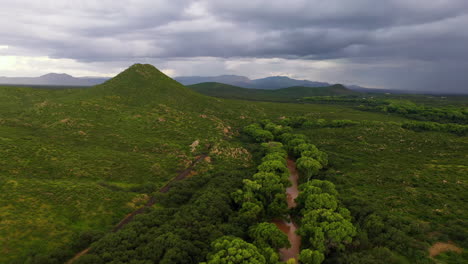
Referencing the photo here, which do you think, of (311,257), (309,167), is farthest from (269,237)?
(309,167)

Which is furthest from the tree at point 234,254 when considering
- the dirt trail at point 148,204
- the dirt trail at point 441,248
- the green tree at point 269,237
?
the dirt trail at point 441,248

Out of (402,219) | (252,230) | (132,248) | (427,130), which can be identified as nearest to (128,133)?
(132,248)

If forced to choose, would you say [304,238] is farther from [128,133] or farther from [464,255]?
[128,133]

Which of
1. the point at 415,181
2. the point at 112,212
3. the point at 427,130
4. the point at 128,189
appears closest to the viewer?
the point at 112,212

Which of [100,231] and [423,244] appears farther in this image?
[100,231]

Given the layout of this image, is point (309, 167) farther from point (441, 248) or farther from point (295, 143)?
point (441, 248)

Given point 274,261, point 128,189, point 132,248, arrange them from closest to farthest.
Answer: point 274,261, point 132,248, point 128,189
